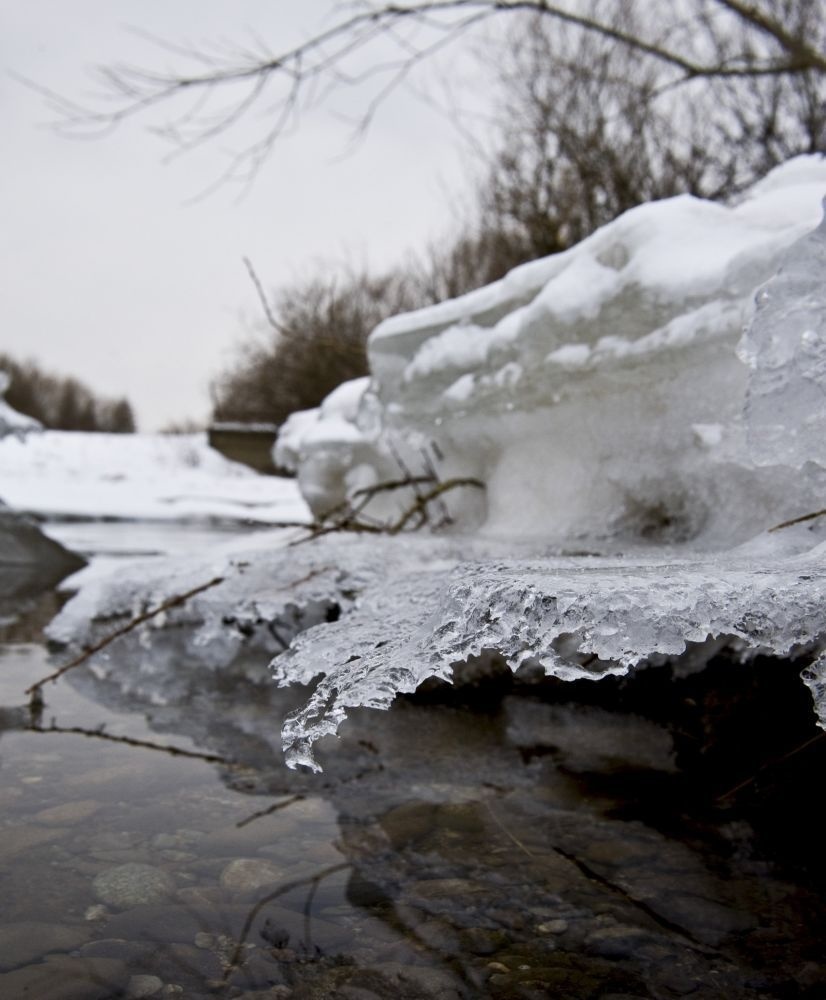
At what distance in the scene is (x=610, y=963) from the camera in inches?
34.0

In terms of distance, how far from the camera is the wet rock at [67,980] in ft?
2.44

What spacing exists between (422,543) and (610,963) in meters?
1.32

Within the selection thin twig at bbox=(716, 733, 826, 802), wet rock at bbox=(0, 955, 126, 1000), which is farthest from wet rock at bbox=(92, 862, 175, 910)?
thin twig at bbox=(716, 733, 826, 802)

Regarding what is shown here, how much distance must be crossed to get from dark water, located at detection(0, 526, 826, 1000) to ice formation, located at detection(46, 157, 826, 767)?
0.57ft

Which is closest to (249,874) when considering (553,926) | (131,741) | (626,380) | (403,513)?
(553,926)

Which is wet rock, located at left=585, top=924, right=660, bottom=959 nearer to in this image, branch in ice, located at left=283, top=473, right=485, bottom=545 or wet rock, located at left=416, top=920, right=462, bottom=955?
wet rock, located at left=416, top=920, right=462, bottom=955

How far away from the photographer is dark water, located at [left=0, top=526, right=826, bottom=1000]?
83 centimetres

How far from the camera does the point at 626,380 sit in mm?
1918

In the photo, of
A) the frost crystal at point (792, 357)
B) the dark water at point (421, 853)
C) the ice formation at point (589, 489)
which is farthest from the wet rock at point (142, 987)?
the frost crystal at point (792, 357)

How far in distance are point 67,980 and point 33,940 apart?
0.08 meters

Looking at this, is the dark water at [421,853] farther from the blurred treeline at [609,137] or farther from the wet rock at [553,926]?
the blurred treeline at [609,137]

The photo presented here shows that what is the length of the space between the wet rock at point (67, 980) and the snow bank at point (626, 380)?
3.34 ft

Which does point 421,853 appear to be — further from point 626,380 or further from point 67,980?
point 626,380

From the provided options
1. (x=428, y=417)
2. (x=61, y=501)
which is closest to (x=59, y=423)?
(x=61, y=501)
